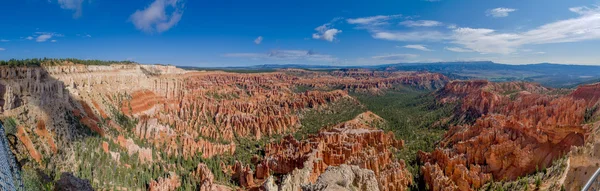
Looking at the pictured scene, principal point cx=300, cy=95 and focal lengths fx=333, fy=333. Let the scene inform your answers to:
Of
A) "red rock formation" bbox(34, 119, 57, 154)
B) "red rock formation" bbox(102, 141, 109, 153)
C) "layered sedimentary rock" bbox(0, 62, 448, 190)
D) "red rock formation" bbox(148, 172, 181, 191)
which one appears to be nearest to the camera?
"red rock formation" bbox(34, 119, 57, 154)

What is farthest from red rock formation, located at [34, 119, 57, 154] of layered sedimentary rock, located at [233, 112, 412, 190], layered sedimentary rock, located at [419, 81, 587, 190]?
layered sedimentary rock, located at [419, 81, 587, 190]

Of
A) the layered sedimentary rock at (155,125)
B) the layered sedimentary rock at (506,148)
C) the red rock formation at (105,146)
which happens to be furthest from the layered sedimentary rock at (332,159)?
the red rock formation at (105,146)

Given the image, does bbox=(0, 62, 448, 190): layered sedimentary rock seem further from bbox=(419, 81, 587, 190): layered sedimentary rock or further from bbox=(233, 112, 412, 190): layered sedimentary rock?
bbox=(419, 81, 587, 190): layered sedimentary rock

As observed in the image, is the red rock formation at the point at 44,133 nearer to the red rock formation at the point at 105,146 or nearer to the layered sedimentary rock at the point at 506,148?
the red rock formation at the point at 105,146

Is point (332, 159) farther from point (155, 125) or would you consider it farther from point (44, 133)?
point (44, 133)

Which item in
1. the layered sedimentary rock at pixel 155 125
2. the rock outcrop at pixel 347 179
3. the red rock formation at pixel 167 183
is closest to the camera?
the rock outcrop at pixel 347 179

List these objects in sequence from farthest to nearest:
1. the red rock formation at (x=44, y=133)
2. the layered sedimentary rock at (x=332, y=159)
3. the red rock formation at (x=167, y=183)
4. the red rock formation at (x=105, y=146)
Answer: the red rock formation at (x=105, y=146)
the layered sedimentary rock at (x=332, y=159)
the red rock formation at (x=167, y=183)
the red rock formation at (x=44, y=133)

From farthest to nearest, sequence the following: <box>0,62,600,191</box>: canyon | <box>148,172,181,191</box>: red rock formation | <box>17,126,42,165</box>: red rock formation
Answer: <box>148,172,181,191</box>: red rock formation → <box>0,62,600,191</box>: canyon → <box>17,126,42,165</box>: red rock formation
